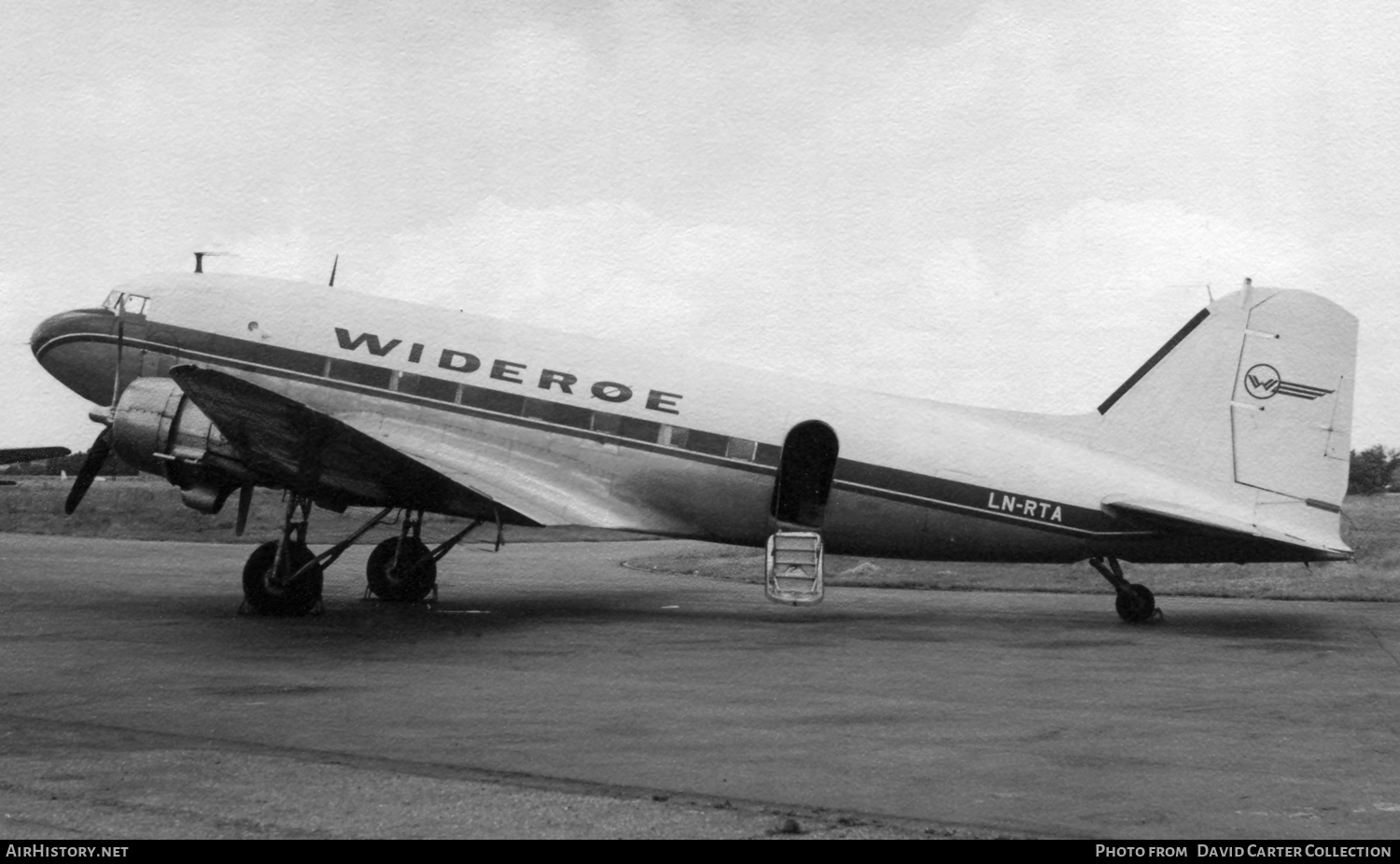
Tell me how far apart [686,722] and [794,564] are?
7.50 meters

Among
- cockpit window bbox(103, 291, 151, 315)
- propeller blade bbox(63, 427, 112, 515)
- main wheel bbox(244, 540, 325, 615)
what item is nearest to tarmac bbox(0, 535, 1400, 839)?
main wheel bbox(244, 540, 325, 615)

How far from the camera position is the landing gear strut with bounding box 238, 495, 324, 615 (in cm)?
1500

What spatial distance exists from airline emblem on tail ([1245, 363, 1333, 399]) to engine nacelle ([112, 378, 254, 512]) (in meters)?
11.9

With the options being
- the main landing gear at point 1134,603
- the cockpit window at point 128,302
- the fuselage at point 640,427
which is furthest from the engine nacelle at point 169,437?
the main landing gear at point 1134,603

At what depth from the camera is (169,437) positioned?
14.6 metres

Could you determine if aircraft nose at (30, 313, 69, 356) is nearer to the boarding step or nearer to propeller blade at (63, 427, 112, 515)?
propeller blade at (63, 427, 112, 515)

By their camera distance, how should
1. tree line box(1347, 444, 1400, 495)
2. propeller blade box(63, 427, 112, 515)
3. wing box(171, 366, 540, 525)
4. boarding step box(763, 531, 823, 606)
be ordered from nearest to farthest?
wing box(171, 366, 540, 525)
boarding step box(763, 531, 823, 606)
propeller blade box(63, 427, 112, 515)
tree line box(1347, 444, 1400, 495)

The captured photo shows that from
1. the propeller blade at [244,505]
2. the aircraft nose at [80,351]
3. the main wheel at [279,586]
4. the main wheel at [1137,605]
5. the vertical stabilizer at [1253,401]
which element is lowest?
the main wheel at [279,586]

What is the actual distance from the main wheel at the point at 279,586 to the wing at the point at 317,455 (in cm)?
80

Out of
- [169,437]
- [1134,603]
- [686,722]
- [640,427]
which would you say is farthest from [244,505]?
[1134,603]

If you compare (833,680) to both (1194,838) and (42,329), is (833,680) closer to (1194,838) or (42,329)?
(1194,838)

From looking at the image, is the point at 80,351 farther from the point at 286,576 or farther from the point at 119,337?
the point at 286,576

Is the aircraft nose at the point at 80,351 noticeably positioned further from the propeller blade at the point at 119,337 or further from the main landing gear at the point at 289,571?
the main landing gear at the point at 289,571

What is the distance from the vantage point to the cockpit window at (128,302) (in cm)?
1734
